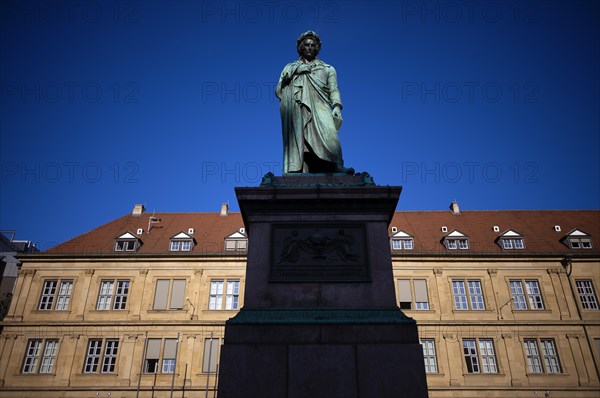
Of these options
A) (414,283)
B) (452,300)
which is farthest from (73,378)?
(452,300)

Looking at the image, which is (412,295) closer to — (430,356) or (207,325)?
(430,356)

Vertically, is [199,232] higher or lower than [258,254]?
higher

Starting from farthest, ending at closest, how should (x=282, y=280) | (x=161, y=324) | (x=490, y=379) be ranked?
1. (x=161, y=324)
2. (x=490, y=379)
3. (x=282, y=280)

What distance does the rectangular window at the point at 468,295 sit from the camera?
91.8ft

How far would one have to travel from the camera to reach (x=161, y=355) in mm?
26703

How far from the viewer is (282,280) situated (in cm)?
552

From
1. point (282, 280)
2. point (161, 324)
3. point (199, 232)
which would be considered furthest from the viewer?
point (199, 232)

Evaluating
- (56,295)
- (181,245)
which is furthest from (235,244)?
(56,295)

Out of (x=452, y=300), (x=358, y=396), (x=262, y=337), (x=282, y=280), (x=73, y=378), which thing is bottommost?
(x=358, y=396)

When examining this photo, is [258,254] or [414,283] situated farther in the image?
[414,283]

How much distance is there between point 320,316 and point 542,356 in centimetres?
2720

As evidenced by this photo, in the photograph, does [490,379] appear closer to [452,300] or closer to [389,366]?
[452,300]

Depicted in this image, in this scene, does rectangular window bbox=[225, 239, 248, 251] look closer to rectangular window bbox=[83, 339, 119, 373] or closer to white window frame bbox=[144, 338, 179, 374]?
white window frame bbox=[144, 338, 179, 374]

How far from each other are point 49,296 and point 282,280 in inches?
1167
